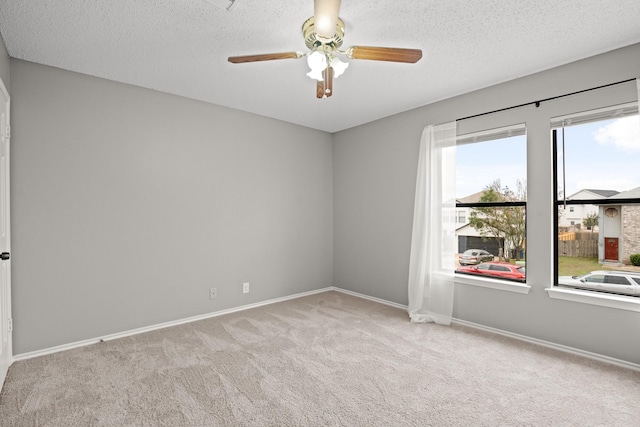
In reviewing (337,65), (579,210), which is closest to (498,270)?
(579,210)

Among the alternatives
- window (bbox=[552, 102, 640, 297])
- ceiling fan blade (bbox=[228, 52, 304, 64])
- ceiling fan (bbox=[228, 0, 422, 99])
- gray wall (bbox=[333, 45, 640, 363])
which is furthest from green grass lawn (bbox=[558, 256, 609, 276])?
ceiling fan blade (bbox=[228, 52, 304, 64])

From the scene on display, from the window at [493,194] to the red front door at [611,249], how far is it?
1.97 feet

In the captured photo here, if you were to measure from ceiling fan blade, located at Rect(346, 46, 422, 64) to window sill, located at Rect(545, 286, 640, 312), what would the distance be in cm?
240

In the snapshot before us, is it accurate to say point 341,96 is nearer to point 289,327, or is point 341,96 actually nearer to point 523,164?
point 523,164

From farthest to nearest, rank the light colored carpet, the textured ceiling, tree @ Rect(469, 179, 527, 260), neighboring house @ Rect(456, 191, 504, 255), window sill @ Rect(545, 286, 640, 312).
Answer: neighboring house @ Rect(456, 191, 504, 255) → tree @ Rect(469, 179, 527, 260) → window sill @ Rect(545, 286, 640, 312) → the textured ceiling → the light colored carpet

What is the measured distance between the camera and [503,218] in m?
3.36

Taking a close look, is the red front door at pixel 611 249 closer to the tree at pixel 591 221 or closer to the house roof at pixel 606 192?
the tree at pixel 591 221

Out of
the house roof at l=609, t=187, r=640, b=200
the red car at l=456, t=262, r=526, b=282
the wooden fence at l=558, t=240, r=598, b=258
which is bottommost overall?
the red car at l=456, t=262, r=526, b=282

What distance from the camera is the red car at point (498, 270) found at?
10.6ft

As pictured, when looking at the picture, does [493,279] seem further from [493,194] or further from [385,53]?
[385,53]

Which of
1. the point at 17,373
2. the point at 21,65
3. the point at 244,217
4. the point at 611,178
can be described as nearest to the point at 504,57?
the point at 611,178

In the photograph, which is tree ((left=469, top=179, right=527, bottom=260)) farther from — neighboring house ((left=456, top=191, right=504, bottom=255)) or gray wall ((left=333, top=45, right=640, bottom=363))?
gray wall ((left=333, top=45, right=640, bottom=363))

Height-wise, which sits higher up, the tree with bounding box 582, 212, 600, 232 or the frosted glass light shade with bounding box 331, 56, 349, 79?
the frosted glass light shade with bounding box 331, 56, 349, 79

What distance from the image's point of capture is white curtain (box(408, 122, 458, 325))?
3.54m
